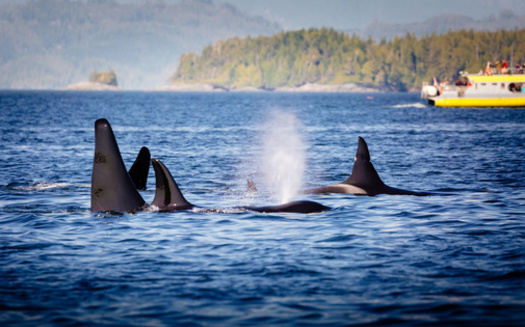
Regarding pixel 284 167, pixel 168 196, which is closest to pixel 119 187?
pixel 168 196

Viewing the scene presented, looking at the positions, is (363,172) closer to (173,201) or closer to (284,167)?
(173,201)

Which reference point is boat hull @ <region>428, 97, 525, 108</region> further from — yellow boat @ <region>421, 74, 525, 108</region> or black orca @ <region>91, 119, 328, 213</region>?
black orca @ <region>91, 119, 328, 213</region>

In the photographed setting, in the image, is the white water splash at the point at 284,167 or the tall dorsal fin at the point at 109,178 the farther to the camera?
the white water splash at the point at 284,167

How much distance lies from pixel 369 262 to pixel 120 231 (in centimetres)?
549

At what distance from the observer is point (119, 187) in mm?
14320

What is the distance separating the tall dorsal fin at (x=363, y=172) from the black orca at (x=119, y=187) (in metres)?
2.79

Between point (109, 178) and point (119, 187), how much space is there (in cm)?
38

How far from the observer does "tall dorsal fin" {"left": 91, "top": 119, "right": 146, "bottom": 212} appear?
13.7m

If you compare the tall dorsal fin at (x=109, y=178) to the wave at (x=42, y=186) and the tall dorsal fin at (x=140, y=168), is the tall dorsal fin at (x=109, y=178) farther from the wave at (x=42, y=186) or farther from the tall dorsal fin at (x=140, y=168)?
the wave at (x=42, y=186)

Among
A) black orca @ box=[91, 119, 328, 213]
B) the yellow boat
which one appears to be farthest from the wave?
the yellow boat

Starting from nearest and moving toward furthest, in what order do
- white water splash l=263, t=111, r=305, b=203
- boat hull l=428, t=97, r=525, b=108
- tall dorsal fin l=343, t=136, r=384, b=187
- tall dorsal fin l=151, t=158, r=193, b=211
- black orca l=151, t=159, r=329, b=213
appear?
1. black orca l=151, t=159, r=329, b=213
2. tall dorsal fin l=151, t=158, r=193, b=211
3. tall dorsal fin l=343, t=136, r=384, b=187
4. white water splash l=263, t=111, r=305, b=203
5. boat hull l=428, t=97, r=525, b=108

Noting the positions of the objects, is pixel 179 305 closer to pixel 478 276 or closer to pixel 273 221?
pixel 478 276

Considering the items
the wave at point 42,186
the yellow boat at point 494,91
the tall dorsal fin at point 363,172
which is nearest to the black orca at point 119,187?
the tall dorsal fin at point 363,172

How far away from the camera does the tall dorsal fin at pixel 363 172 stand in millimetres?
18891
